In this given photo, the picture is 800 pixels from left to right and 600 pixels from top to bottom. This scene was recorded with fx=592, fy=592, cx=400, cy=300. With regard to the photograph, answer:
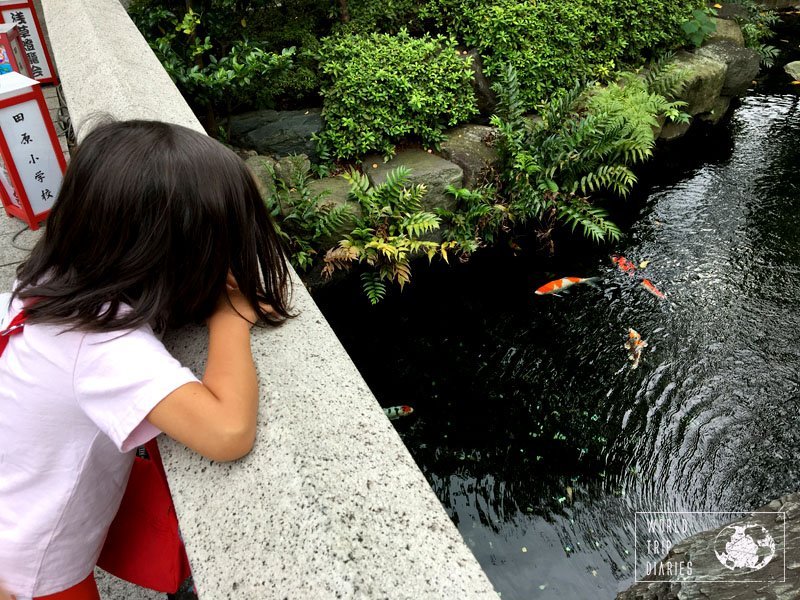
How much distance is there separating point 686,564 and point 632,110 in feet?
14.5

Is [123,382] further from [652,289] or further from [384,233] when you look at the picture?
[652,289]

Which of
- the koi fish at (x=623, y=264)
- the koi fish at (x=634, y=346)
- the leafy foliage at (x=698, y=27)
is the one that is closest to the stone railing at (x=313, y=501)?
the koi fish at (x=634, y=346)

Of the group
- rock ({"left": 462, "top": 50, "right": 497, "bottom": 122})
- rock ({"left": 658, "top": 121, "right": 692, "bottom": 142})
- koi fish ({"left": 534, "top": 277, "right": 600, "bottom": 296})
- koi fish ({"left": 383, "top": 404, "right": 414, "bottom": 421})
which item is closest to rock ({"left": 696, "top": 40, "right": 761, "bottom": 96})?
rock ({"left": 658, "top": 121, "right": 692, "bottom": 142})

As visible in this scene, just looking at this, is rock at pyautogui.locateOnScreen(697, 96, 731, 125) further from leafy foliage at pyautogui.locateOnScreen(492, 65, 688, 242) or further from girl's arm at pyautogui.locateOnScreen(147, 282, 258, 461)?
girl's arm at pyautogui.locateOnScreen(147, 282, 258, 461)

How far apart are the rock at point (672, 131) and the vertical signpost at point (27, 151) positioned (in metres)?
6.03

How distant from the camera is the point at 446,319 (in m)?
4.72

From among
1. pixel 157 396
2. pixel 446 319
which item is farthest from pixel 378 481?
pixel 446 319

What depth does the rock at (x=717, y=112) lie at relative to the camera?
7164mm

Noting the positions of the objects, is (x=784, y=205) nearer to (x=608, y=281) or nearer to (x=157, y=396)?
(x=608, y=281)

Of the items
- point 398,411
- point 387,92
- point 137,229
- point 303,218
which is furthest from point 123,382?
point 387,92

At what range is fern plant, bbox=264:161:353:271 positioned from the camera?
4.61m

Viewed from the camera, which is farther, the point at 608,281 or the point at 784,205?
the point at 784,205

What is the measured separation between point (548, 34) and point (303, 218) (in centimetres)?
334

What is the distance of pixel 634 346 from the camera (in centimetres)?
427
